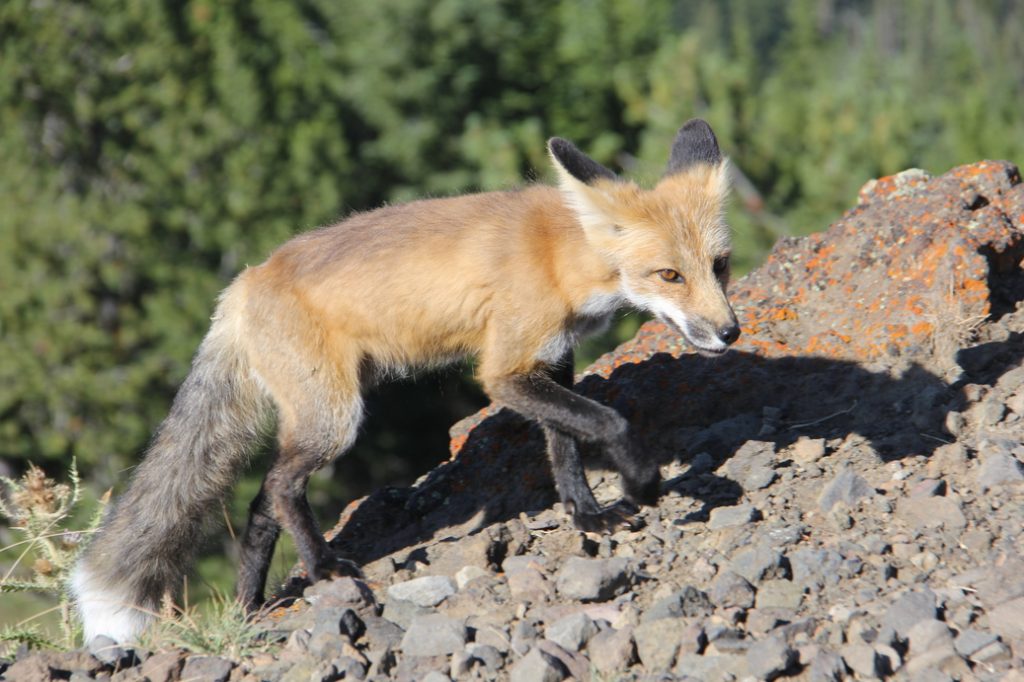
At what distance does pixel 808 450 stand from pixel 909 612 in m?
1.70

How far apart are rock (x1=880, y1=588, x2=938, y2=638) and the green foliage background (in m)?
12.2

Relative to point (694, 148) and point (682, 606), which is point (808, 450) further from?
point (694, 148)

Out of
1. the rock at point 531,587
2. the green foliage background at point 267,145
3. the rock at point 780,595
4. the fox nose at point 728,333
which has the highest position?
the fox nose at point 728,333

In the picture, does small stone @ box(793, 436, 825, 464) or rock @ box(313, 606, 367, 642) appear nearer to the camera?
rock @ box(313, 606, 367, 642)

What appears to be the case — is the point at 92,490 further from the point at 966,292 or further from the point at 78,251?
the point at 966,292

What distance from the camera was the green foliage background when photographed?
18.7 meters

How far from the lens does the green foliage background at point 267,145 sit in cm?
1872

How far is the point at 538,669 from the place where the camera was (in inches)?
177

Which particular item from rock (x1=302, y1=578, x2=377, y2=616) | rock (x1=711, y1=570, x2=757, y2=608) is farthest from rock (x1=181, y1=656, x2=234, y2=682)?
rock (x1=711, y1=570, x2=757, y2=608)

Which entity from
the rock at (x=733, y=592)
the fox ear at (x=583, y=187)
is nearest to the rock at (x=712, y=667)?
the rock at (x=733, y=592)

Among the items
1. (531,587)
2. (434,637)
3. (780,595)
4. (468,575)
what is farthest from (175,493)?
(780,595)

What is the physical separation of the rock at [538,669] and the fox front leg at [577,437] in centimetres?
123

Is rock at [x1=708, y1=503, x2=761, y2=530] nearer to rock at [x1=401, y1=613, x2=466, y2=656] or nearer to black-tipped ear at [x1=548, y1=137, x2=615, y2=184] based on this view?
rock at [x1=401, y1=613, x2=466, y2=656]

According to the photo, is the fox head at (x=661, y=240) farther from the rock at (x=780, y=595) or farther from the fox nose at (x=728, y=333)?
the rock at (x=780, y=595)
